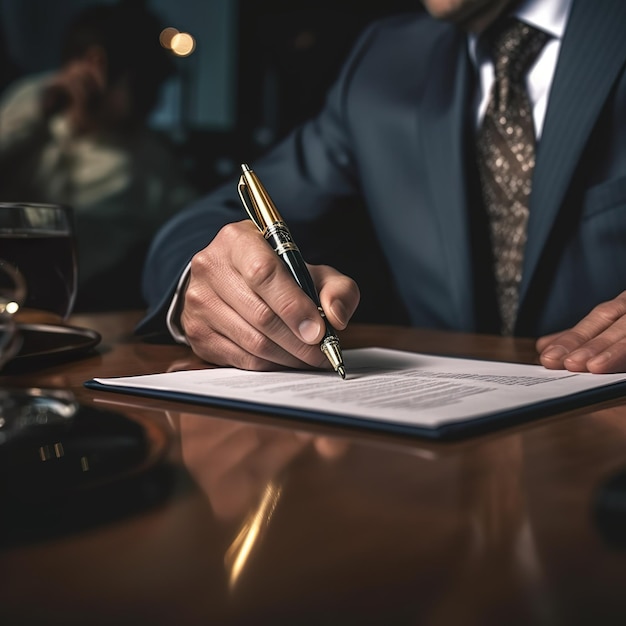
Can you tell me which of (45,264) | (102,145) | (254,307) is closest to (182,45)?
(102,145)

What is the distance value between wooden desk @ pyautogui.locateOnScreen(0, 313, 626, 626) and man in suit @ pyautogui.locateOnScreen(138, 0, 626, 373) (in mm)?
259

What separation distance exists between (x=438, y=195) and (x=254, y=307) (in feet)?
A: 1.89

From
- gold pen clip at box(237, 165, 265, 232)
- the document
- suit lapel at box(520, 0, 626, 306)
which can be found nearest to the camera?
the document

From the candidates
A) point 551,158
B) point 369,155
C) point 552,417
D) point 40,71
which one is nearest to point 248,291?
point 552,417

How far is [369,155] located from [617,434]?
35.4 inches

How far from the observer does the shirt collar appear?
1.04m

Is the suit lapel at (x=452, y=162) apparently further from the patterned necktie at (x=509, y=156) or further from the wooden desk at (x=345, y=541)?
the wooden desk at (x=345, y=541)

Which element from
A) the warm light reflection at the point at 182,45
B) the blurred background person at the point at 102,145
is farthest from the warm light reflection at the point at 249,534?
the warm light reflection at the point at 182,45

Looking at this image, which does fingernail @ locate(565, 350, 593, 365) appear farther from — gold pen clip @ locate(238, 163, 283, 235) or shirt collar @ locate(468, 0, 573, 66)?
shirt collar @ locate(468, 0, 573, 66)

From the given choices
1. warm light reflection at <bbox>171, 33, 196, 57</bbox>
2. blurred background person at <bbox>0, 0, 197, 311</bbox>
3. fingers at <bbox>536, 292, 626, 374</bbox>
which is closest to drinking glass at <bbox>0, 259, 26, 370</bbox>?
fingers at <bbox>536, 292, 626, 374</bbox>

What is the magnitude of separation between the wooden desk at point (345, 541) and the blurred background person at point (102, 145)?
2340 millimetres

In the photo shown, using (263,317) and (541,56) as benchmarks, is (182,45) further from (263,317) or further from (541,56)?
(263,317)

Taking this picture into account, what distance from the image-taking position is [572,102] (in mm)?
945

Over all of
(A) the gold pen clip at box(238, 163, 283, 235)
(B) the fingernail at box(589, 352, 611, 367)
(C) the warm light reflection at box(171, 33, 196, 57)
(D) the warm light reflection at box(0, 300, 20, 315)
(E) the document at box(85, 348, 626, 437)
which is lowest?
(B) the fingernail at box(589, 352, 611, 367)
